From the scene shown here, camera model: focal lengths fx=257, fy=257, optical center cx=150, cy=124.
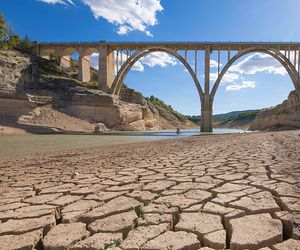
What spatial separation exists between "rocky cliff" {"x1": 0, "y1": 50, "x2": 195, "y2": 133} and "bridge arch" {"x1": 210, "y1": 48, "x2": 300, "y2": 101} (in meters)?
12.3

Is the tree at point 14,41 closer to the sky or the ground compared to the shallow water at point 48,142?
closer to the sky

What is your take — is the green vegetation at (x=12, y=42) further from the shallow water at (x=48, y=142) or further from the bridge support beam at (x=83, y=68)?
the shallow water at (x=48, y=142)

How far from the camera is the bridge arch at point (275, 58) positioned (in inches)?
1328

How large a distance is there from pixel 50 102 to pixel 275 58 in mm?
30036

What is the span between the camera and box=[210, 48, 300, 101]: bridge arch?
111ft

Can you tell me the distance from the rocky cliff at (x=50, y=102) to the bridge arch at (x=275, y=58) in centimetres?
1228

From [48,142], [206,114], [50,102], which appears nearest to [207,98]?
[206,114]

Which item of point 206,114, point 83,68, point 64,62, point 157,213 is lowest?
point 157,213

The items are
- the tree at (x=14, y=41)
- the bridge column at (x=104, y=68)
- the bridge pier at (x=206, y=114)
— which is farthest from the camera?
the tree at (x=14, y=41)

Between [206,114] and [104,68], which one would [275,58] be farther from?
[104,68]

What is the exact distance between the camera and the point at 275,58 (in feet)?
116

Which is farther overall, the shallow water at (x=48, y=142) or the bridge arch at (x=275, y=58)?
the bridge arch at (x=275, y=58)

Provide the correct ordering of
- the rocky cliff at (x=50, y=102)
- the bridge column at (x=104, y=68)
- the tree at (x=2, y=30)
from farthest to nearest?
the tree at (x=2, y=30) → the bridge column at (x=104, y=68) → the rocky cliff at (x=50, y=102)

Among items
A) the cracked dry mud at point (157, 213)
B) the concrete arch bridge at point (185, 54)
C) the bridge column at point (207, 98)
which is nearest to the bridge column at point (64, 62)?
the concrete arch bridge at point (185, 54)
